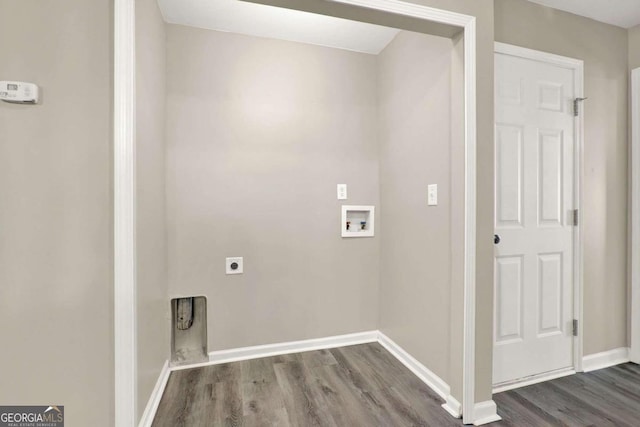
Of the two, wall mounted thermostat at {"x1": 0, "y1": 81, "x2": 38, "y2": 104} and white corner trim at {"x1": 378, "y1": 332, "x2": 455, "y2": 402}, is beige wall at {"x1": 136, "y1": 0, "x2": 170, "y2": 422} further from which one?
white corner trim at {"x1": 378, "y1": 332, "x2": 455, "y2": 402}

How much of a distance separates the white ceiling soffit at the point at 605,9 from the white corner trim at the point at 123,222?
242 cm

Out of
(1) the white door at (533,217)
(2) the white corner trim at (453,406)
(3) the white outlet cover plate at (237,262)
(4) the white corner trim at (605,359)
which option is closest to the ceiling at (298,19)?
(1) the white door at (533,217)

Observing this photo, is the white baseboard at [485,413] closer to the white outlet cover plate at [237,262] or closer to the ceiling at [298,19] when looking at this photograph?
the white outlet cover plate at [237,262]

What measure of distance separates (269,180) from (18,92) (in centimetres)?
145

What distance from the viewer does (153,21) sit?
5.76 ft

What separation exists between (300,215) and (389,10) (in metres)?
1.49

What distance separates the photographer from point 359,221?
256 cm

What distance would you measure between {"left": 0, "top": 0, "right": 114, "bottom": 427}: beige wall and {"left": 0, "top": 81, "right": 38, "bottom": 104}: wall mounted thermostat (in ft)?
0.11

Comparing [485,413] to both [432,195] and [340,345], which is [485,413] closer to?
[340,345]

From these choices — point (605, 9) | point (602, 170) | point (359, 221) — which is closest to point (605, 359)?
point (602, 170)

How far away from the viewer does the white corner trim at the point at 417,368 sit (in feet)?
5.85

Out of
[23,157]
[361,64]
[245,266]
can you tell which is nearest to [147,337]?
[245,266]

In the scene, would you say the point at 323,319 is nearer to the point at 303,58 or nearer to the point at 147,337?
the point at 147,337

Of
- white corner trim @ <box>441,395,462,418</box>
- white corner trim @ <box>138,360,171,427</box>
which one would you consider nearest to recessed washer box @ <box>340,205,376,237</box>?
white corner trim @ <box>441,395,462,418</box>
